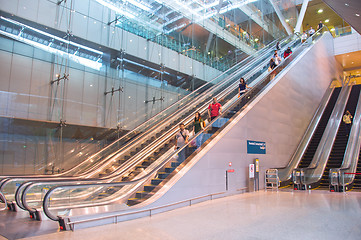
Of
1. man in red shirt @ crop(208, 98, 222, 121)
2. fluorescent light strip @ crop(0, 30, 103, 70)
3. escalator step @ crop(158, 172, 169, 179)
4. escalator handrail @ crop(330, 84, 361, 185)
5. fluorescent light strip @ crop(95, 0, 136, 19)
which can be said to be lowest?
→ escalator step @ crop(158, 172, 169, 179)

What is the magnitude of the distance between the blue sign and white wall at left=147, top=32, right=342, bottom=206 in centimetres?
15

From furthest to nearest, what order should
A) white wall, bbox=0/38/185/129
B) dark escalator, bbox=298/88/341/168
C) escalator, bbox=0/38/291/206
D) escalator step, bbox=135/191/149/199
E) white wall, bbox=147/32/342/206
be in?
dark escalator, bbox=298/88/341/168 → white wall, bbox=0/38/185/129 → escalator, bbox=0/38/291/206 → white wall, bbox=147/32/342/206 → escalator step, bbox=135/191/149/199

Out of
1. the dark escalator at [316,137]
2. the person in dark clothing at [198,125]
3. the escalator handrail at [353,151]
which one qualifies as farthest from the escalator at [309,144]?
the person in dark clothing at [198,125]

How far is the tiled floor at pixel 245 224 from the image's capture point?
398 cm

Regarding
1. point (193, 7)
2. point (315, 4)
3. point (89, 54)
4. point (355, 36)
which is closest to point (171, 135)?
point (89, 54)

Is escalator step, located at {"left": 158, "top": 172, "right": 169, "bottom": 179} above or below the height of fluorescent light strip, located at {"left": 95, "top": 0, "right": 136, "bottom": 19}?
below

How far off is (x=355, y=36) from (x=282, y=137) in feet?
48.5

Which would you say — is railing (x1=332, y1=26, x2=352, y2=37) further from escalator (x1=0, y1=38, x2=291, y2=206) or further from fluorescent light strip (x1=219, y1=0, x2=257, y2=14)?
escalator (x1=0, y1=38, x2=291, y2=206)

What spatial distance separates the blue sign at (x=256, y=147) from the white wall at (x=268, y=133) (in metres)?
0.15

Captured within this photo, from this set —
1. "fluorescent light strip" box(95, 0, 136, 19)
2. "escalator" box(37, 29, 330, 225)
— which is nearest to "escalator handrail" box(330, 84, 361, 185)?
"escalator" box(37, 29, 330, 225)

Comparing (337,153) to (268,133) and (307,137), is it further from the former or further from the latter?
(268,133)

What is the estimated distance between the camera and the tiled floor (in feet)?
13.1

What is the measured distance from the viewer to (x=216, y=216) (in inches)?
208

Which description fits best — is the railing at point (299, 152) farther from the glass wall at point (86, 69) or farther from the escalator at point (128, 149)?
the glass wall at point (86, 69)
